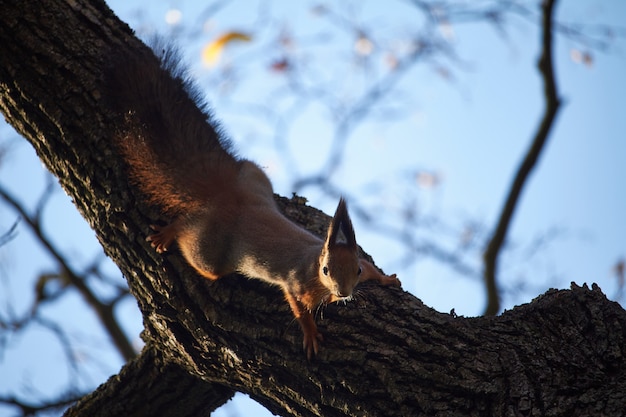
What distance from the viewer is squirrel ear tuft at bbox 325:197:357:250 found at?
3.11 m

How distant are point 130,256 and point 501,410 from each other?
73.3 inches

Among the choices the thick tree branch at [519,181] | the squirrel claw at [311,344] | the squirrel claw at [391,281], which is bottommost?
the squirrel claw at [311,344]

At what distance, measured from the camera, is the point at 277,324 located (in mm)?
3125

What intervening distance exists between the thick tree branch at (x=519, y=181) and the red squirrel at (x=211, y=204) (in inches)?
69.1

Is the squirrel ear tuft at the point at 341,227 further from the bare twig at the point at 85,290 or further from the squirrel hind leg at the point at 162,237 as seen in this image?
the bare twig at the point at 85,290

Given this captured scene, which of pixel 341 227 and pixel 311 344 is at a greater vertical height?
pixel 341 227

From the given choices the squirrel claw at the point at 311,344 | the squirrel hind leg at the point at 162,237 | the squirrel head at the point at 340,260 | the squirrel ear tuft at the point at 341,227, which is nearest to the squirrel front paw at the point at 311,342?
the squirrel claw at the point at 311,344

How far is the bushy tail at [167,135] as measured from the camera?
323 centimetres

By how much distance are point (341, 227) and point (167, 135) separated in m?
1.05

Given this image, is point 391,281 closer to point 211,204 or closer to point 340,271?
point 340,271

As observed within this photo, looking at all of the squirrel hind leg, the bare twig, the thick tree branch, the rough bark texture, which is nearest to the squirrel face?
the rough bark texture

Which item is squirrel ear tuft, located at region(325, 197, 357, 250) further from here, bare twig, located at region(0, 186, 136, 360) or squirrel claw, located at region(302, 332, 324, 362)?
bare twig, located at region(0, 186, 136, 360)

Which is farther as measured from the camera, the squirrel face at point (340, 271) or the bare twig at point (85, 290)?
the bare twig at point (85, 290)

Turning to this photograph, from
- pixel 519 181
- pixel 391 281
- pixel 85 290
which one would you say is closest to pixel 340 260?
pixel 391 281
